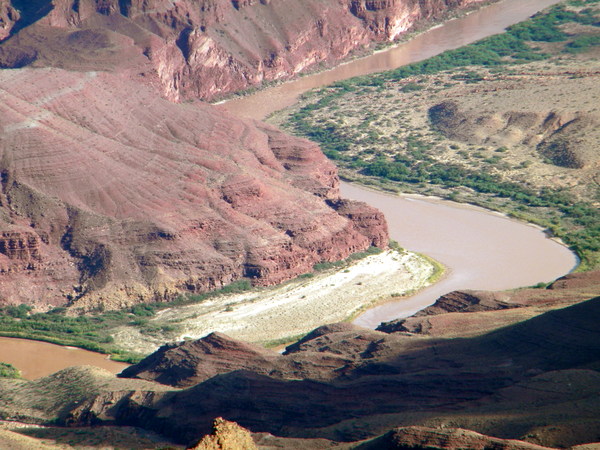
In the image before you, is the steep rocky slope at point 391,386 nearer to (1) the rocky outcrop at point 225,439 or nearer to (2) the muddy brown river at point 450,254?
(1) the rocky outcrop at point 225,439

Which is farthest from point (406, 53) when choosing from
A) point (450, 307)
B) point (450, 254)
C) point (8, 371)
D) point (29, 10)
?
point (8, 371)

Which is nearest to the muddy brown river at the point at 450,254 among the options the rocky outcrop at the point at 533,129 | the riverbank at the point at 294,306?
the riverbank at the point at 294,306

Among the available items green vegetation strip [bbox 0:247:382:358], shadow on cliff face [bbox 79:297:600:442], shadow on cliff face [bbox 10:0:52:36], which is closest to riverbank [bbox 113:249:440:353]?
green vegetation strip [bbox 0:247:382:358]

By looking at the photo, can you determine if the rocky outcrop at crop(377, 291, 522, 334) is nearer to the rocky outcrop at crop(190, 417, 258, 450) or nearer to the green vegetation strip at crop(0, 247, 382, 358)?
the green vegetation strip at crop(0, 247, 382, 358)

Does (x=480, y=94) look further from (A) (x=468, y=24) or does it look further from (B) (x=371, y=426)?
(B) (x=371, y=426)

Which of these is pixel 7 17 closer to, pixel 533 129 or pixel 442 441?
pixel 533 129

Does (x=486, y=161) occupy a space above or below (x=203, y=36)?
below
